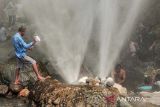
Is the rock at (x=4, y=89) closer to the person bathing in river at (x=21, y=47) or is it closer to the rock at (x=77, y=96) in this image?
the person bathing in river at (x=21, y=47)

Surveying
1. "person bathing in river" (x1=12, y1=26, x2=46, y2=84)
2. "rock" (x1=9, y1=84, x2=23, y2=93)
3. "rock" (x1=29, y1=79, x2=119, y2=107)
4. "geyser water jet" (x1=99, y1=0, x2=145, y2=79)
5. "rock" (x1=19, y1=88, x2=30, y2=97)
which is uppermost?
"geyser water jet" (x1=99, y1=0, x2=145, y2=79)

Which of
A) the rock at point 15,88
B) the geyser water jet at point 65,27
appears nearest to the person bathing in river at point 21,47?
the rock at point 15,88

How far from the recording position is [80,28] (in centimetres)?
2373

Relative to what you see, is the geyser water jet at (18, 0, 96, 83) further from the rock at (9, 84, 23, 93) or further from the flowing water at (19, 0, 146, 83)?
the rock at (9, 84, 23, 93)

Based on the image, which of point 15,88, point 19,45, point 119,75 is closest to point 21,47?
point 19,45

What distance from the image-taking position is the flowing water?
1986 centimetres

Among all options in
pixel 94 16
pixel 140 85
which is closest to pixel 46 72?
pixel 140 85

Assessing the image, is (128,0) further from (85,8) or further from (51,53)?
(51,53)

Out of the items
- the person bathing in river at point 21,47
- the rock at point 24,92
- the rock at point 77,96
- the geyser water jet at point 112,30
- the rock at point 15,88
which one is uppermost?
the geyser water jet at point 112,30

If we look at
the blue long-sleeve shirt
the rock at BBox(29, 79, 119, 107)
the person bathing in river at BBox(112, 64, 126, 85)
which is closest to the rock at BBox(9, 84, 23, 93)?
the blue long-sleeve shirt

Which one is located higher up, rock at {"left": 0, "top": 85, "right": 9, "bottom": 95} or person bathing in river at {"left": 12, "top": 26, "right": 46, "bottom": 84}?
person bathing in river at {"left": 12, "top": 26, "right": 46, "bottom": 84}

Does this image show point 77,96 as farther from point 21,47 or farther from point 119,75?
point 119,75

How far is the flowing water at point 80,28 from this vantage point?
65.2 ft

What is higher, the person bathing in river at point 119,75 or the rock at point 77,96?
the person bathing in river at point 119,75
